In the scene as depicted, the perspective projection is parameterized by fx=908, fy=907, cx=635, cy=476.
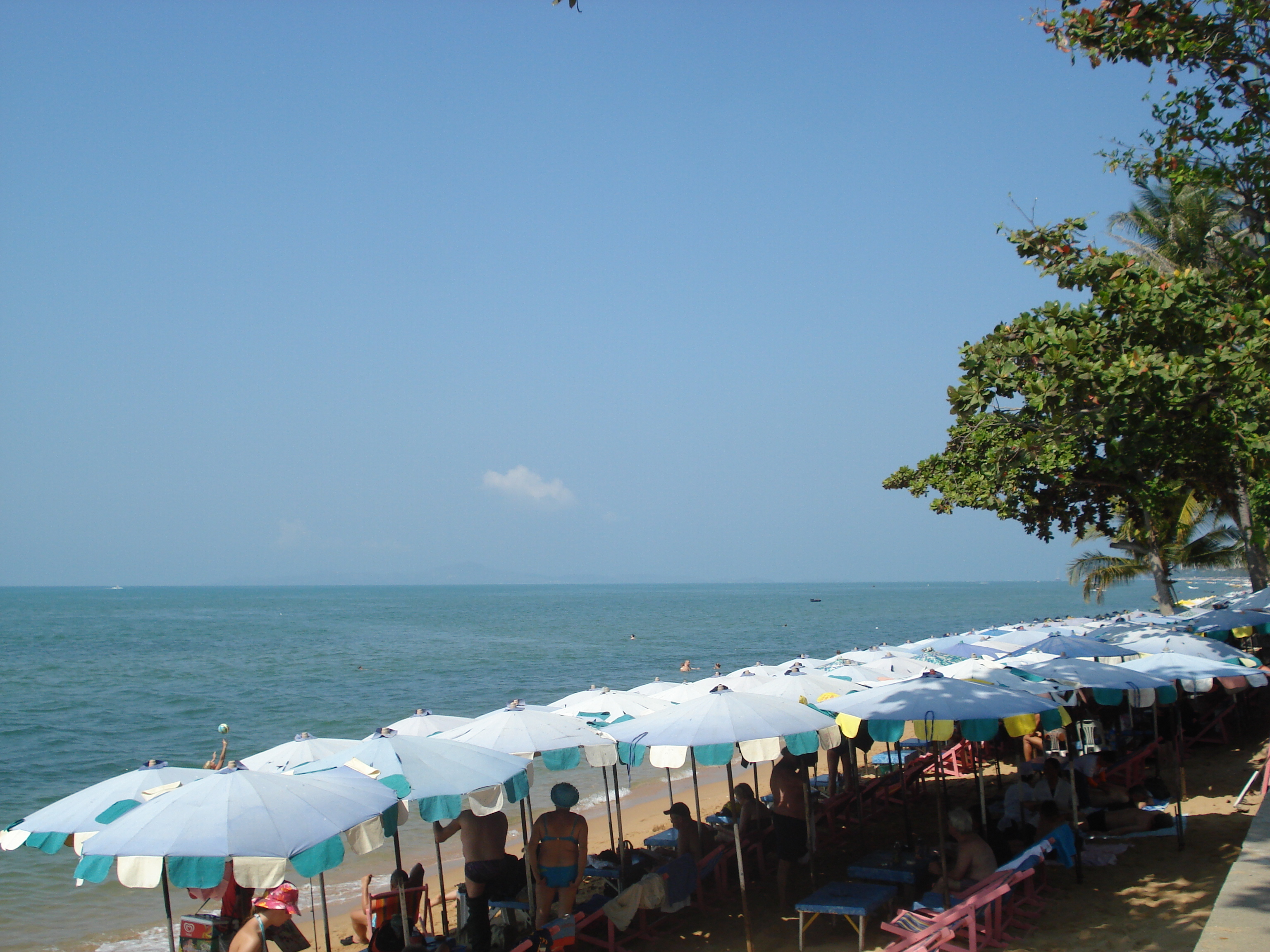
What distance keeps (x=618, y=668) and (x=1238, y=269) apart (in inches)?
1470

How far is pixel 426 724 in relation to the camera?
916 centimetres

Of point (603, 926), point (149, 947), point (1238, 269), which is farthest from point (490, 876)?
point (1238, 269)

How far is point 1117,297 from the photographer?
10156 mm

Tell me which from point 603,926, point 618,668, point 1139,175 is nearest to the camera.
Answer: point 603,926

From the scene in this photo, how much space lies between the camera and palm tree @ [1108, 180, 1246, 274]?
18688 millimetres

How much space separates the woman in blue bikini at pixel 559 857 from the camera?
7.90 meters

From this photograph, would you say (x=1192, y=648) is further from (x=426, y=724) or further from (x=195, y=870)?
(x=195, y=870)

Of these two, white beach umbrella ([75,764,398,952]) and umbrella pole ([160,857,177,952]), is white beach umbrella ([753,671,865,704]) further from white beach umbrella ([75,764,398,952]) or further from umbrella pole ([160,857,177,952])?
umbrella pole ([160,857,177,952])

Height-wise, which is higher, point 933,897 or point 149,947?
point 933,897

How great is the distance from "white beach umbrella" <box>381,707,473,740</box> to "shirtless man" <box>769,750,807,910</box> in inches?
122

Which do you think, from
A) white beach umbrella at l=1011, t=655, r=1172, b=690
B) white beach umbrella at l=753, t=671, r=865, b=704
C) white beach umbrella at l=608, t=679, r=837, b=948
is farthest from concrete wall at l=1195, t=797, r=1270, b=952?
white beach umbrella at l=753, t=671, r=865, b=704

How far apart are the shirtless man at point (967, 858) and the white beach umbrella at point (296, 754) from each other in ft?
17.7

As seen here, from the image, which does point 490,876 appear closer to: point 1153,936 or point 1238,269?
point 1153,936

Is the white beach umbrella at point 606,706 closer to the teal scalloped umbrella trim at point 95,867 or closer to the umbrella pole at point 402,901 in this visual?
the umbrella pole at point 402,901
